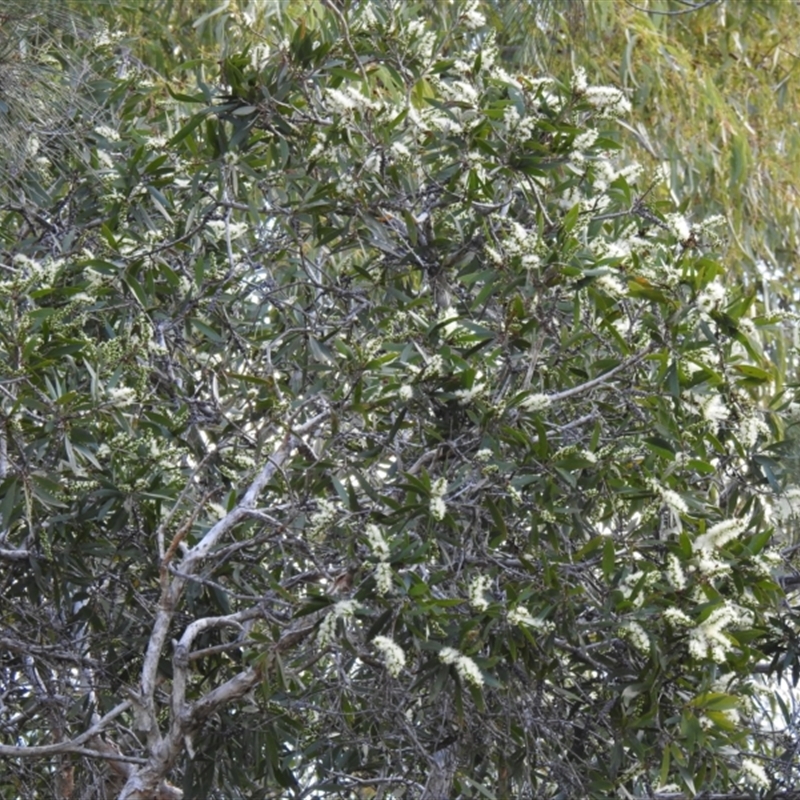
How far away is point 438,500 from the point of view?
111 inches

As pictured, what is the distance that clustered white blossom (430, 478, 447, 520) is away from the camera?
2818mm

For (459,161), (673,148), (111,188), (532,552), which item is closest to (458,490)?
(532,552)

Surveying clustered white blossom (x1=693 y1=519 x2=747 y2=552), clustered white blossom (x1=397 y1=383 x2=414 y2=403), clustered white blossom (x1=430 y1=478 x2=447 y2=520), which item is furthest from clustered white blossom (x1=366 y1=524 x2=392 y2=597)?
clustered white blossom (x1=693 y1=519 x2=747 y2=552)

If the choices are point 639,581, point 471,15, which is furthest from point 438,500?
point 471,15

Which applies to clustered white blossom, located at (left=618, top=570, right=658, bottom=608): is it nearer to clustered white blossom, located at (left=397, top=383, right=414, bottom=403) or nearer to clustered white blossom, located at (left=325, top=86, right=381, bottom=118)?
clustered white blossom, located at (left=397, top=383, right=414, bottom=403)

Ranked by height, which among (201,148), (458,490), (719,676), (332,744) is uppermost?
(201,148)

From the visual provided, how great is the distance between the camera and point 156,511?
10.7ft

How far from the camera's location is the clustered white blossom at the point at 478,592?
283 centimetres

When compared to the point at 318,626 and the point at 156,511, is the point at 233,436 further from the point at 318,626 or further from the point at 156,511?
the point at 318,626

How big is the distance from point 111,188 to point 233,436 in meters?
0.68

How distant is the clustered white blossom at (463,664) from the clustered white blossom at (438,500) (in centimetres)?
25

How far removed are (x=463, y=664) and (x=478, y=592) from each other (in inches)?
5.9

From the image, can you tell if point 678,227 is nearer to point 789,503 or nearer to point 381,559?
point 789,503

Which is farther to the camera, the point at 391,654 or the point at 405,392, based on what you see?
the point at 405,392
